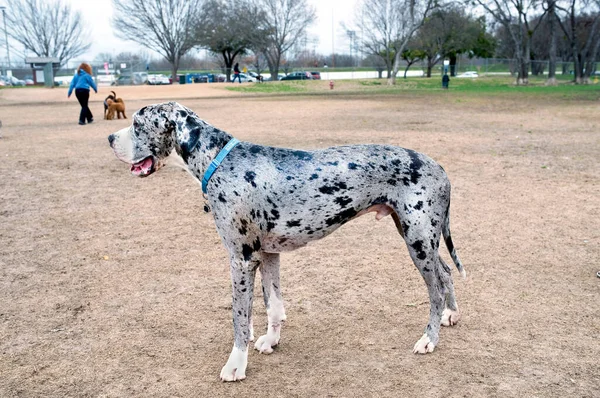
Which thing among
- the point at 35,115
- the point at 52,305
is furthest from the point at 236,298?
the point at 35,115

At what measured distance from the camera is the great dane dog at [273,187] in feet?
12.5

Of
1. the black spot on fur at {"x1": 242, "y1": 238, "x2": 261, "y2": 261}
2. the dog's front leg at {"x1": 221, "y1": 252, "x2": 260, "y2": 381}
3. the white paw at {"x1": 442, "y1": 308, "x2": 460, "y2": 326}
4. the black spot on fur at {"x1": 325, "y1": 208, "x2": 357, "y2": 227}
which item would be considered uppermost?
the black spot on fur at {"x1": 325, "y1": 208, "x2": 357, "y2": 227}

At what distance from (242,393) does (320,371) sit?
0.59 meters

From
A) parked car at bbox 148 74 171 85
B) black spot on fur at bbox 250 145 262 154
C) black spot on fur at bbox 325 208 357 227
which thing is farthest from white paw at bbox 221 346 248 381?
parked car at bbox 148 74 171 85

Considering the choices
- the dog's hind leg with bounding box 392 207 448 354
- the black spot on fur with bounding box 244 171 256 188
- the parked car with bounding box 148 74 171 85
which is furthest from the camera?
the parked car with bounding box 148 74 171 85

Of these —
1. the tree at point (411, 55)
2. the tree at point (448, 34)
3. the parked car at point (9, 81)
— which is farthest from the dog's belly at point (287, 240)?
the tree at point (411, 55)

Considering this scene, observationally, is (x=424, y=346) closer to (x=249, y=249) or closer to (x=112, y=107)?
(x=249, y=249)

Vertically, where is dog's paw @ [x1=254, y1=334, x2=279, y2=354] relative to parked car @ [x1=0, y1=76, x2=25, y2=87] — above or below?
below

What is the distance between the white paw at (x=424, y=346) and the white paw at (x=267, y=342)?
1.05 metres

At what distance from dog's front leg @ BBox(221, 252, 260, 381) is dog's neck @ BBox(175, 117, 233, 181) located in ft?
2.13

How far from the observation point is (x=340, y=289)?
18.1ft

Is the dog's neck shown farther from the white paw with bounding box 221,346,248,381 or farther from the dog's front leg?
the white paw with bounding box 221,346,248,381

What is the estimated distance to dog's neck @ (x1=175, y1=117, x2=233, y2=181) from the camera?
386 centimetres

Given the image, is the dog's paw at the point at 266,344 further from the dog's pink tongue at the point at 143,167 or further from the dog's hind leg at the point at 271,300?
the dog's pink tongue at the point at 143,167
